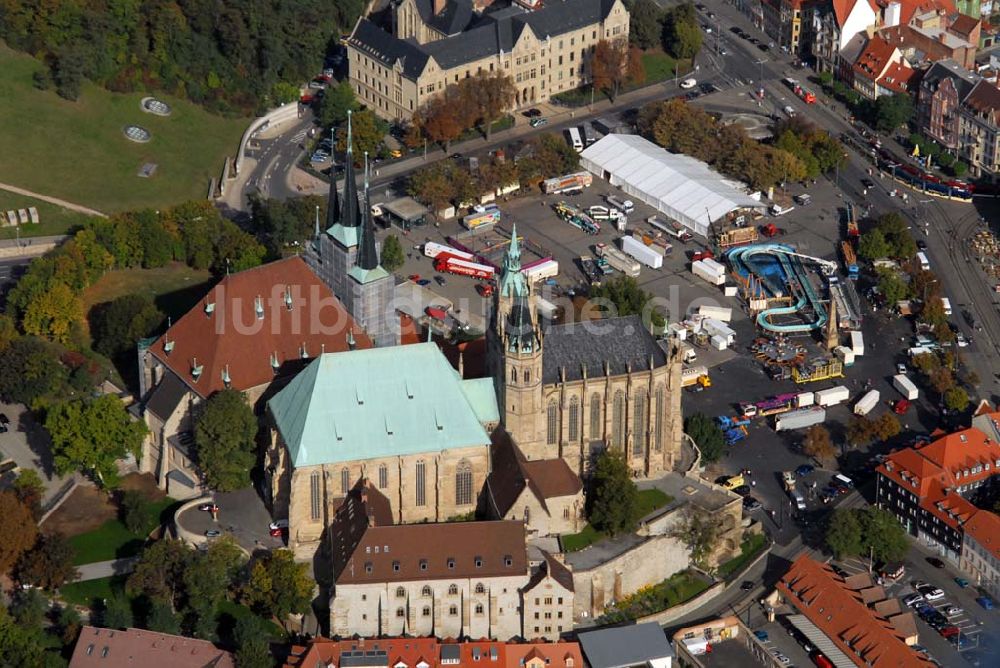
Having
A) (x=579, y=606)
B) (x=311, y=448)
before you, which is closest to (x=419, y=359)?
(x=311, y=448)

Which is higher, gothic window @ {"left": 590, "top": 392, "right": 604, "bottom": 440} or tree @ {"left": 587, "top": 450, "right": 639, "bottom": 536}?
gothic window @ {"left": 590, "top": 392, "right": 604, "bottom": 440}

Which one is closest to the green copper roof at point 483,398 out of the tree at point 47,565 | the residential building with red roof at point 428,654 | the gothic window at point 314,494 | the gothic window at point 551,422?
the gothic window at point 551,422

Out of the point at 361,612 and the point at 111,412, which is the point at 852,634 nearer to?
A: the point at 361,612

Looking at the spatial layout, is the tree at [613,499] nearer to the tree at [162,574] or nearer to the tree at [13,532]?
the tree at [162,574]

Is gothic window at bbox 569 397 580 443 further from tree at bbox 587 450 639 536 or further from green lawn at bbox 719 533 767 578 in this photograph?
green lawn at bbox 719 533 767 578

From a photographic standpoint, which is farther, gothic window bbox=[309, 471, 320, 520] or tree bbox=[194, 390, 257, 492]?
tree bbox=[194, 390, 257, 492]

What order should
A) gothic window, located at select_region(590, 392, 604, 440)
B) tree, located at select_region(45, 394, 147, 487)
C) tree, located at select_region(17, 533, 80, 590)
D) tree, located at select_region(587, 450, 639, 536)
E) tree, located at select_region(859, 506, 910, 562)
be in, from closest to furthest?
tree, located at select_region(17, 533, 80, 590), tree, located at select_region(587, 450, 639, 536), gothic window, located at select_region(590, 392, 604, 440), tree, located at select_region(859, 506, 910, 562), tree, located at select_region(45, 394, 147, 487)

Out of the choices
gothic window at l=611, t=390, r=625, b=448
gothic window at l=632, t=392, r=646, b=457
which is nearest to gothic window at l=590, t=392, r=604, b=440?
gothic window at l=611, t=390, r=625, b=448
